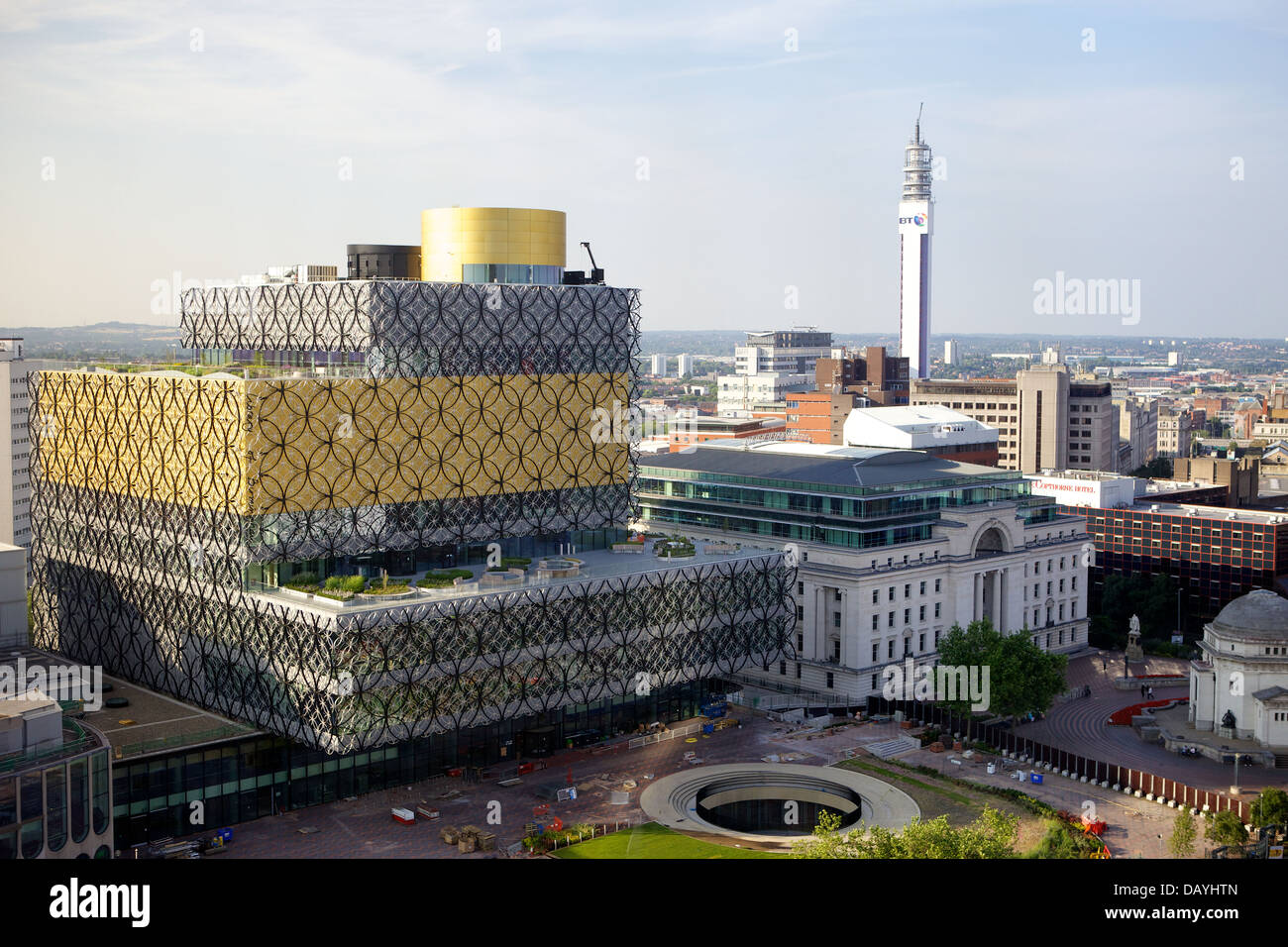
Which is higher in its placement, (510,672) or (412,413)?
(412,413)

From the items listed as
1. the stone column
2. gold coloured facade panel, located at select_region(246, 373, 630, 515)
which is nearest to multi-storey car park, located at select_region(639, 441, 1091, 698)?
the stone column

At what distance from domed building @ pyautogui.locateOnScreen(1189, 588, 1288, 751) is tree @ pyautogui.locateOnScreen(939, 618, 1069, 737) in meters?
9.93

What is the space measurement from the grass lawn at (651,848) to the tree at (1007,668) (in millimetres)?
28164

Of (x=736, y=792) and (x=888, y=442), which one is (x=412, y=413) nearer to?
(x=736, y=792)

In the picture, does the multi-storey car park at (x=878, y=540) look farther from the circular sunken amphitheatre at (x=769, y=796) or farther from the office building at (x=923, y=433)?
the office building at (x=923, y=433)

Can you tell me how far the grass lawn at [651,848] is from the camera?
6228 centimetres

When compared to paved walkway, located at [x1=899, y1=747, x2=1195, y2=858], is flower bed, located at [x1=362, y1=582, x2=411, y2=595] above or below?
above

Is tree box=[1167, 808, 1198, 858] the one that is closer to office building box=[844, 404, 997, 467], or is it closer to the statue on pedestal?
the statue on pedestal

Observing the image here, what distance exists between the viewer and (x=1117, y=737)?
88812 mm

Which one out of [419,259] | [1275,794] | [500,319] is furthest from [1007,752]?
[419,259]

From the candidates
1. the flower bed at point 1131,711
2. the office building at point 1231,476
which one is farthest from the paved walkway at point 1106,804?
the office building at point 1231,476

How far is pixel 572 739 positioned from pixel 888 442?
6685 cm

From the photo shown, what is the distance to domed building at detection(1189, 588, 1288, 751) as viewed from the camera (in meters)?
85.2

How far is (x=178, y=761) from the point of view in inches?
2544
